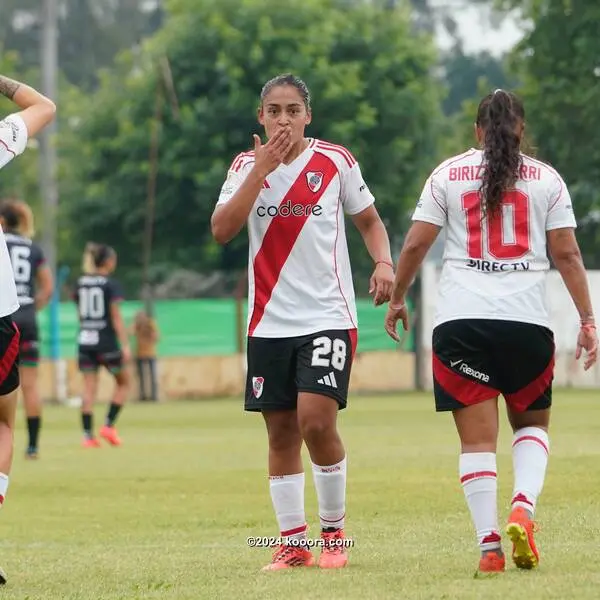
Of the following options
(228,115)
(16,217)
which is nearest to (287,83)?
(16,217)

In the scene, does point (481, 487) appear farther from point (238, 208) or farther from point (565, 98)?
point (565, 98)

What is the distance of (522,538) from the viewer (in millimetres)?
7402

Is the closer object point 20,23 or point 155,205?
point 155,205

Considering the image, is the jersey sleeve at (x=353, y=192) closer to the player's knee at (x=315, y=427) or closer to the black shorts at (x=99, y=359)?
the player's knee at (x=315, y=427)

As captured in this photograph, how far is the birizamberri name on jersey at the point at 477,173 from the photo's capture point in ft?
25.5

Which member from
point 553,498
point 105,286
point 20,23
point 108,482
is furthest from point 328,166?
point 20,23

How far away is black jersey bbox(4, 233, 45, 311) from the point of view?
16.6 meters

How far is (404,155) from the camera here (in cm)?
4472

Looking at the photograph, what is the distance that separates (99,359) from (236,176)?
11654mm

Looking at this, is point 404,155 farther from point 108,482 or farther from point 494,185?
point 494,185

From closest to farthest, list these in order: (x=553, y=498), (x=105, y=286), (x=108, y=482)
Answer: (x=553, y=498) → (x=108, y=482) → (x=105, y=286)

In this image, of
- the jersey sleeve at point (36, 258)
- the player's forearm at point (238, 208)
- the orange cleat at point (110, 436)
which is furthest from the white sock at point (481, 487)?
the orange cleat at point (110, 436)

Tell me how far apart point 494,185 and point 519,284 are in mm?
437

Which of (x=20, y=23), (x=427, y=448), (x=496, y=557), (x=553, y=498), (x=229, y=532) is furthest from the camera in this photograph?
(x=20, y=23)
